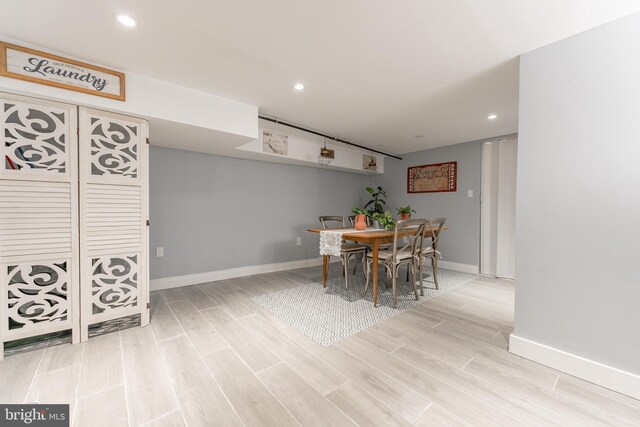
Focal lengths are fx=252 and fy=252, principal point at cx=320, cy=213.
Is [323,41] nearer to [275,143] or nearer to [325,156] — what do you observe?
[275,143]

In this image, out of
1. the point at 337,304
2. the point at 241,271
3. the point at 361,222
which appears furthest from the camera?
the point at 241,271

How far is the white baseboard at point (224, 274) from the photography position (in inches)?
125

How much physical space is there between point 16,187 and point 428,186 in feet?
16.6

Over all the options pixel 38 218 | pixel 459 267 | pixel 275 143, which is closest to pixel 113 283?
pixel 38 218

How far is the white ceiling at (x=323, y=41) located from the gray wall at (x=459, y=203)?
157cm

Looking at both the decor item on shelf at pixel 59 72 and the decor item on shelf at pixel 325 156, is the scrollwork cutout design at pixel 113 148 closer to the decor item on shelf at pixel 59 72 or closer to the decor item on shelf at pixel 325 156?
the decor item on shelf at pixel 59 72

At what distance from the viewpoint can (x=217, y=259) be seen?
142 inches

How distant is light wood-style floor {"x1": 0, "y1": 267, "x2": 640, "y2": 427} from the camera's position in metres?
1.23

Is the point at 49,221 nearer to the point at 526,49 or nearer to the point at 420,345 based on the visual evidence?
the point at 420,345

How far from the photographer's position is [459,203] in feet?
14.1

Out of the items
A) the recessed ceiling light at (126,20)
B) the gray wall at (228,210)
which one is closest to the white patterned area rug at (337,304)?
the gray wall at (228,210)

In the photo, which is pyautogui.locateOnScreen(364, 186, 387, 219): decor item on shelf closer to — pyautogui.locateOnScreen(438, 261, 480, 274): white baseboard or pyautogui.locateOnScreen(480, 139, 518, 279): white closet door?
pyautogui.locateOnScreen(438, 261, 480, 274): white baseboard

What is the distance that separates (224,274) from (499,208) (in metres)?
4.23

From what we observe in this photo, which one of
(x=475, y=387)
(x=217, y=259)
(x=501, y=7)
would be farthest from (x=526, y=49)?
(x=217, y=259)
